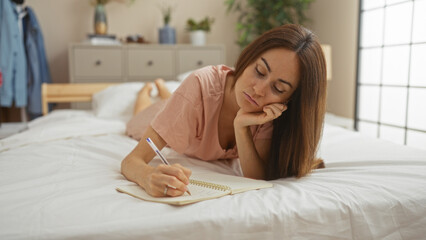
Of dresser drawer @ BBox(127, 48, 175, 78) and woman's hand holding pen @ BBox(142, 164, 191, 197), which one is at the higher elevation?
dresser drawer @ BBox(127, 48, 175, 78)

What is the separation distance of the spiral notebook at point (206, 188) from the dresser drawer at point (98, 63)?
222 cm

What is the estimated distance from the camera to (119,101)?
2277mm

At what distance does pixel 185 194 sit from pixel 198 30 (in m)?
2.67

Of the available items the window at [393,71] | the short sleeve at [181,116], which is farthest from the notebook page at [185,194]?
the window at [393,71]

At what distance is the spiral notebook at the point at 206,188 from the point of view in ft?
2.47

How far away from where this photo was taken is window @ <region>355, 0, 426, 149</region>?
242 cm

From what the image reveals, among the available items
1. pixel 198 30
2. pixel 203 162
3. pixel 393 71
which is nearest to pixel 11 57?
pixel 198 30

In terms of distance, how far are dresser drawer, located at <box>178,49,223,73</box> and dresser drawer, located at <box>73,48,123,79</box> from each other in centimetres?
53

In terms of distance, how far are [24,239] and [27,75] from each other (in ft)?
8.78

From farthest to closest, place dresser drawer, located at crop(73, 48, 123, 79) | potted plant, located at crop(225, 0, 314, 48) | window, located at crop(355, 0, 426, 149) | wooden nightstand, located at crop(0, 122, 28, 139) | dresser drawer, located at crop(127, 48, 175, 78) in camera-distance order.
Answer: potted plant, located at crop(225, 0, 314, 48)
dresser drawer, located at crop(127, 48, 175, 78)
dresser drawer, located at crop(73, 48, 123, 79)
window, located at crop(355, 0, 426, 149)
wooden nightstand, located at crop(0, 122, 28, 139)

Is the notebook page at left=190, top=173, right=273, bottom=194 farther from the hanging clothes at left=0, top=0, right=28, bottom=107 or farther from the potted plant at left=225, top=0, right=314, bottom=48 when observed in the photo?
the potted plant at left=225, top=0, right=314, bottom=48

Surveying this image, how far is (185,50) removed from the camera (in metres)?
3.07

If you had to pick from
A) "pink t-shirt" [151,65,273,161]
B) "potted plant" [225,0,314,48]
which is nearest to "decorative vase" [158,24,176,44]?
"potted plant" [225,0,314,48]

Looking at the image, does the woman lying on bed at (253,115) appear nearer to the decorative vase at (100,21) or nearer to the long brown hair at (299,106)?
the long brown hair at (299,106)
